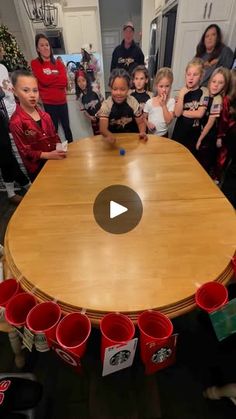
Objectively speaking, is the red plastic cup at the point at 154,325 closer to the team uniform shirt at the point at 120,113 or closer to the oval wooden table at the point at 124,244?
the oval wooden table at the point at 124,244

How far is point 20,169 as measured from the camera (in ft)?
7.91

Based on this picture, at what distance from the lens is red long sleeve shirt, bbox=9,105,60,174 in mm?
1542

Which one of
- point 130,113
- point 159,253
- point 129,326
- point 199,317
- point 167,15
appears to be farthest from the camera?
point 167,15

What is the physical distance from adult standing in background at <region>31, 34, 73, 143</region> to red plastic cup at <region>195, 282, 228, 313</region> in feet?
10.2

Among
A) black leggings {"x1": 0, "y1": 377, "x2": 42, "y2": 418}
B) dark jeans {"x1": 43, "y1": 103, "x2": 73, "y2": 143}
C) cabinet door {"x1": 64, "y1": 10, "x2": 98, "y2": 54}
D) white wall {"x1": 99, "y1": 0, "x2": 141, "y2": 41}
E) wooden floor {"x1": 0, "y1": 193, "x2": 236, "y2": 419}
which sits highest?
white wall {"x1": 99, "y1": 0, "x2": 141, "y2": 41}

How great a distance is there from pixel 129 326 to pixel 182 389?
74 cm

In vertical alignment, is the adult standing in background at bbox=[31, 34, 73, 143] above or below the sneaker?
above

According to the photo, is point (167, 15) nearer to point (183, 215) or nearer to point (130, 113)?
point (130, 113)

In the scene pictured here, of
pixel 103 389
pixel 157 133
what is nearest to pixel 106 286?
pixel 103 389

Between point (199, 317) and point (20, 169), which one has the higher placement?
point (20, 169)

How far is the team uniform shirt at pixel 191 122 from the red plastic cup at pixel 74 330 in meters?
2.12

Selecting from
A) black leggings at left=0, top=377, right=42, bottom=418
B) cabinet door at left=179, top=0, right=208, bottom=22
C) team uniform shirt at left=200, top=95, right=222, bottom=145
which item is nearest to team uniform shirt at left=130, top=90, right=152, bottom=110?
team uniform shirt at left=200, top=95, right=222, bottom=145

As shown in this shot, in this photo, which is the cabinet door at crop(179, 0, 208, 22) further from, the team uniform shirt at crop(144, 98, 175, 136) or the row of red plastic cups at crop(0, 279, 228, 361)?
the row of red plastic cups at crop(0, 279, 228, 361)
